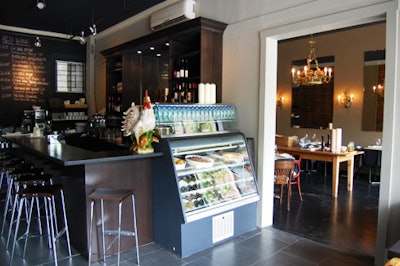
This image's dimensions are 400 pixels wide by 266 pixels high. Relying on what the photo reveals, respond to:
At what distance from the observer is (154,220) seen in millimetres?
3662

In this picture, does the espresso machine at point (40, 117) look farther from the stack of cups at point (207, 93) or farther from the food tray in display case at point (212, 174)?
the food tray in display case at point (212, 174)

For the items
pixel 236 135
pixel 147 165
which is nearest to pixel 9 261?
pixel 147 165

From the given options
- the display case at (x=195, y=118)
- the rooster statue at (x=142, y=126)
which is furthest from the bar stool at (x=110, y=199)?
the display case at (x=195, y=118)

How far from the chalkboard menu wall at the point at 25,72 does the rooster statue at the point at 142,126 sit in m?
4.96

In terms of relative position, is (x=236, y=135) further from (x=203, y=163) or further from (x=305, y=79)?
(x=305, y=79)

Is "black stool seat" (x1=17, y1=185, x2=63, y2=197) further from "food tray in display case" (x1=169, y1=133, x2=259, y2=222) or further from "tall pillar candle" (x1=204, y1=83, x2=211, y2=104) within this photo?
"tall pillar candle" (x1=204, y1=83, x2=211, y2=104)

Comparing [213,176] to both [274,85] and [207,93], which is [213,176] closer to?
[207,93]

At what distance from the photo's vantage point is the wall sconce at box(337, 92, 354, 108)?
823 cm

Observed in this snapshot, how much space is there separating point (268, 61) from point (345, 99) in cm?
529

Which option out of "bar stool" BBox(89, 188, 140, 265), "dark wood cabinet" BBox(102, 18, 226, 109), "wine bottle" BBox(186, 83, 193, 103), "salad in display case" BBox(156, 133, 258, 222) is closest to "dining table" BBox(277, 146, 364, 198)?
"salad in display case" BBox(156, 133, 258, 222)

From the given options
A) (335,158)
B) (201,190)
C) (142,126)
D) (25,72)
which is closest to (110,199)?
(142,126)

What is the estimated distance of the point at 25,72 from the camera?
7.22 m

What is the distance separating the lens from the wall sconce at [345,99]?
8230 millimetres

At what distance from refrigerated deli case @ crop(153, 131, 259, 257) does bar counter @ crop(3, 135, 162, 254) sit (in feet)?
0.40
